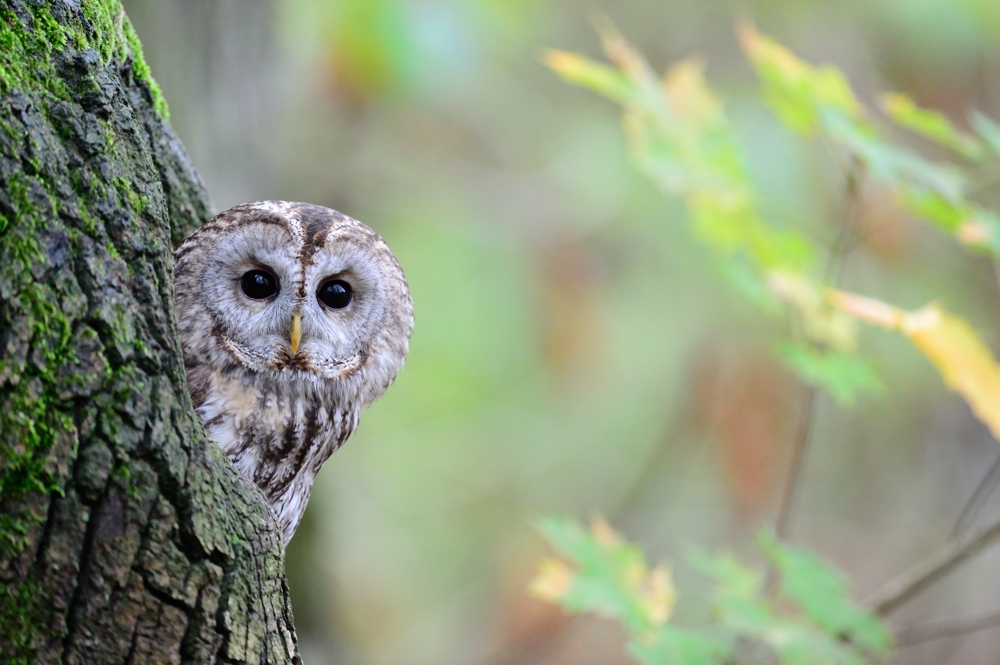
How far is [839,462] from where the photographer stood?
24.3 feet

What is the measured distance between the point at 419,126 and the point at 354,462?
2729 millimetres

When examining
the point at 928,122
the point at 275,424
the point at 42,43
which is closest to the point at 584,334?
the point at 928,122

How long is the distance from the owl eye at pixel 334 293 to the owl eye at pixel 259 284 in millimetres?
97

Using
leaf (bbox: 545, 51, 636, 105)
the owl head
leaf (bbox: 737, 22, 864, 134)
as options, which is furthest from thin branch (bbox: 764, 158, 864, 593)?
the owl head

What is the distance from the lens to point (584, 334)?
723cm

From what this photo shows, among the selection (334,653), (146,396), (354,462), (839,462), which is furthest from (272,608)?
(839,462)

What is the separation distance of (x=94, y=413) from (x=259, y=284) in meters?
0.89

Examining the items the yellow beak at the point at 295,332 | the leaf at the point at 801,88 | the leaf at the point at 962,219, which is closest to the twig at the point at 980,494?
the leaf at the point at 962,219

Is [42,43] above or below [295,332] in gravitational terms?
below

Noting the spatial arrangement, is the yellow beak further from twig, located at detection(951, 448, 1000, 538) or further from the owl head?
twig, located at detection(951, 448, 1000, 538)

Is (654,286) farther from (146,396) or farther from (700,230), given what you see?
(146,396)

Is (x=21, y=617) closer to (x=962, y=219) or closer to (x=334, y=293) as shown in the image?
(x=334, y=293)

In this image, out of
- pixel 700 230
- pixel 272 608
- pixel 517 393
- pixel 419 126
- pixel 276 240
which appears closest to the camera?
pixel 272 608

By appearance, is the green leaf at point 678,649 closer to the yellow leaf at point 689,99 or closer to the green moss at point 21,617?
the yellow leaf at point 689,99
